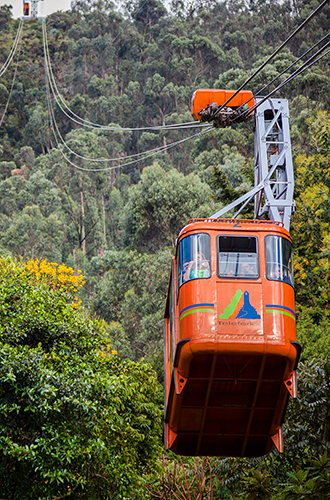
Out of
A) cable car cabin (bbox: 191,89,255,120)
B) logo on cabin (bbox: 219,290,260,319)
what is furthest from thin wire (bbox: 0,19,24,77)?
logo on cabin (bbox: 219,290,260,319)

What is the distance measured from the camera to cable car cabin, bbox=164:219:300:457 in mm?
7520

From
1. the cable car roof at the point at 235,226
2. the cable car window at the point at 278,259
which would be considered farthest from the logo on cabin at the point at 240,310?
the cable car roof at the point at 235,226

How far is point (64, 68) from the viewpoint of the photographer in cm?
7369

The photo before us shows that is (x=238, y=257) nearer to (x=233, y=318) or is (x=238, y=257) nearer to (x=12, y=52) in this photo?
(x=233, y=318)

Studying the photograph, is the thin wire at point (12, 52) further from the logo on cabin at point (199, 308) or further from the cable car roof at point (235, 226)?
the logo on cabin at point (199, 308)

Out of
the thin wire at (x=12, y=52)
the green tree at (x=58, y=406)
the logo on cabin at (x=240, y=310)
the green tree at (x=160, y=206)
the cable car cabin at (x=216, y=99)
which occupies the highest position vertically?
the thin wire at (x=12, y=52)

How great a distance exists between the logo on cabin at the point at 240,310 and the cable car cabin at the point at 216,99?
541cm

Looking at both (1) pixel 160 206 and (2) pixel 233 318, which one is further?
(1) pixel 160 206

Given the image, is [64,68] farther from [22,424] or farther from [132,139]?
[22,424]

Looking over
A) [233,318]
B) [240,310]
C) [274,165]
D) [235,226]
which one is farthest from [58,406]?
[274,165]

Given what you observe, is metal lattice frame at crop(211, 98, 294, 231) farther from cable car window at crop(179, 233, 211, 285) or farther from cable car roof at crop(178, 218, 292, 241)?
cable car window at crop(179, 233, 211, 285)

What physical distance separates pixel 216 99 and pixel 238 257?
17.6 ft

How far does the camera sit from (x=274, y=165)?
10750mm

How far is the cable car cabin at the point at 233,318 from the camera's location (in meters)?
7.52
